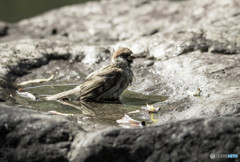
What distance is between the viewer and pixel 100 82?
600 centimetres

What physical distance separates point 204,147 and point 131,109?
2023mm

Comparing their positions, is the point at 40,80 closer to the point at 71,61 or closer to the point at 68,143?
the point at 71,61

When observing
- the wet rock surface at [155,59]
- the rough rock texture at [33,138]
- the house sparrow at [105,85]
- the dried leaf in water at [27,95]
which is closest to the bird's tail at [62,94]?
the house sparrow at [105,85]

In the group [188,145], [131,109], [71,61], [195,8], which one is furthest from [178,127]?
[195,8]

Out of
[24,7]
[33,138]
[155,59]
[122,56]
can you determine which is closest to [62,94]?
[122,56]

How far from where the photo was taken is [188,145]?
3.49 meters

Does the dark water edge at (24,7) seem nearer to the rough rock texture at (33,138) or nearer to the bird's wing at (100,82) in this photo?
the bird's wing at (100,82)

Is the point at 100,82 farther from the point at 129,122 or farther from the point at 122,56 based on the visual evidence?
the point at 129,122

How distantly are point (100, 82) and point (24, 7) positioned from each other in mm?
13855

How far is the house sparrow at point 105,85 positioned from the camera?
596 cm

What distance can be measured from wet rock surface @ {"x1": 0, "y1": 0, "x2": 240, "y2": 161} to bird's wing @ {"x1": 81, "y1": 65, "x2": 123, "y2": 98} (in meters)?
0.64

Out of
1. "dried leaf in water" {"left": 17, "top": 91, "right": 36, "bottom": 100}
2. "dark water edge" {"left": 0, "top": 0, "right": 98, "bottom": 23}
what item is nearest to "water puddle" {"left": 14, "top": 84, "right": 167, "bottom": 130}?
"dried leaf in water" {"left": 17, "top": 91, "right": 36, "bottom": 100}

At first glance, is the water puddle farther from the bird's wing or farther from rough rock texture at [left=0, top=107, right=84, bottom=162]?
rough rock texture at [left=0, top=107, right=84, bottom=162]

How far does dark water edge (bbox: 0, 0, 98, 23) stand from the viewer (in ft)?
55.4
